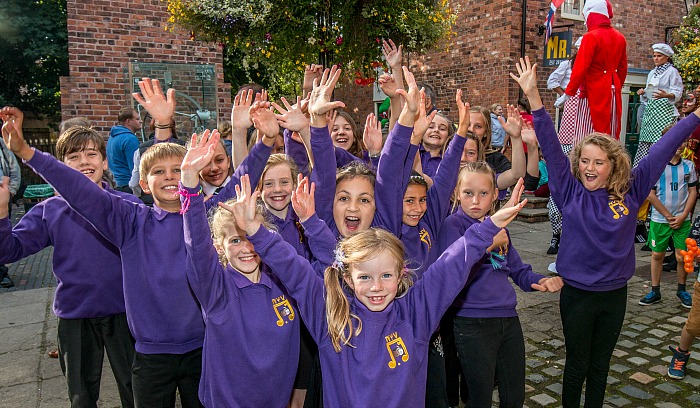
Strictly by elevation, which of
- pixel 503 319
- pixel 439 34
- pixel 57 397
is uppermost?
pixel 439 34

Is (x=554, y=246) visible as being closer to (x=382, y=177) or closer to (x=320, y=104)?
(x=382, y=177)

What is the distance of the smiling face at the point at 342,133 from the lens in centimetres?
393

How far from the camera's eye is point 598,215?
300 centimetres

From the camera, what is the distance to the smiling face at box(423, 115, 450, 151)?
372 centimetres

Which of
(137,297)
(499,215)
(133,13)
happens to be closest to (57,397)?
(137,297)

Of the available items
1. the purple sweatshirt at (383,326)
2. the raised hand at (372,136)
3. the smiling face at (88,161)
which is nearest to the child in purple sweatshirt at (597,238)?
the raised hand at (372,136)

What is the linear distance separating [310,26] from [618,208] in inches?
137

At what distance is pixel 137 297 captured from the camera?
2512 millimetres

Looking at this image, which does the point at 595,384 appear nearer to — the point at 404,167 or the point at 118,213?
the point at 404,167

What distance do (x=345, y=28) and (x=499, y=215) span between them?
12.8 feet

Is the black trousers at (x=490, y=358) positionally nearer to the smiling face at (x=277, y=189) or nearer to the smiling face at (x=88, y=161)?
the smiling face at (x=277, y=189)

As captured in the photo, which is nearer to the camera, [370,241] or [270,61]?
[370,241]

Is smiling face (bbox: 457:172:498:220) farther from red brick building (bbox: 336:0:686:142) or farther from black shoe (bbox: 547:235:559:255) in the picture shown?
red brick building (bbox: 336:0:686:142)

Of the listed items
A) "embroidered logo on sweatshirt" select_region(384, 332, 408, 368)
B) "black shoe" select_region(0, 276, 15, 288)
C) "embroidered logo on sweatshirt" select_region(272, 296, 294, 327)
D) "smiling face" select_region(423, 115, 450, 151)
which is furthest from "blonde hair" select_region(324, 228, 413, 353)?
"black shoe" select_region(0, 276, 15, 288)
